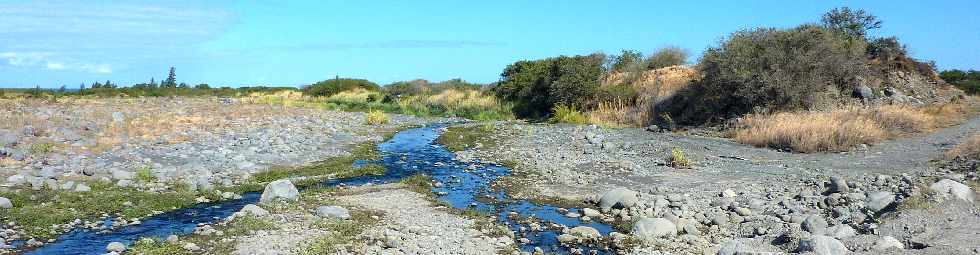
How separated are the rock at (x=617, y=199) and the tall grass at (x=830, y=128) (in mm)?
9503

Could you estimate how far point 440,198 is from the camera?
42.9 ft

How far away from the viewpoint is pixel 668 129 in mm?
28797

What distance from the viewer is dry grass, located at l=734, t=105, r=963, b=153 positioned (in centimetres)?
1903

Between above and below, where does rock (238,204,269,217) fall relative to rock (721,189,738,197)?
below

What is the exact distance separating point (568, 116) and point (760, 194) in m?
20.6

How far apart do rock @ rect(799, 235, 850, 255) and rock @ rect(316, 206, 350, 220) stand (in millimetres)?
6751

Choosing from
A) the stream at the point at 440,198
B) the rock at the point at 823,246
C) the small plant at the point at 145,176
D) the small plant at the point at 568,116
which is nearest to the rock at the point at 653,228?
the stream at the point at 440,198

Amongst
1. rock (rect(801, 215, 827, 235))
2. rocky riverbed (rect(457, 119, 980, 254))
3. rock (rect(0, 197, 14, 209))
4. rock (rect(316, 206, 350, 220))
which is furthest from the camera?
rock (rect(316, 206, 350, 220))

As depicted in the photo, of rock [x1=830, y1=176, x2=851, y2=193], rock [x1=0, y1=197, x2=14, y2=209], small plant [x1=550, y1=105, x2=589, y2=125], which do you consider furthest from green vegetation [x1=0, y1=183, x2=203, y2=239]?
small plant [x1=550, y1=105, x2=589, y2=125]

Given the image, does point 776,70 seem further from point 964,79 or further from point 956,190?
point 964,79

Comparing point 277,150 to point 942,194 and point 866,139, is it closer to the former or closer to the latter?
point 942,194

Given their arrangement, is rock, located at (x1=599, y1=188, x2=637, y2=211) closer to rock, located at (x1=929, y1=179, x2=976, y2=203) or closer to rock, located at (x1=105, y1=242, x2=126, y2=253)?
rock, located at (x1=929, y1=179, x2=976, y2=203)

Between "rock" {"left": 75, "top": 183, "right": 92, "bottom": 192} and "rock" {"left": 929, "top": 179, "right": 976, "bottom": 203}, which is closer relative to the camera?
"rock" {"left": 929, "top": 179, "right": 976, "bottom": 203}

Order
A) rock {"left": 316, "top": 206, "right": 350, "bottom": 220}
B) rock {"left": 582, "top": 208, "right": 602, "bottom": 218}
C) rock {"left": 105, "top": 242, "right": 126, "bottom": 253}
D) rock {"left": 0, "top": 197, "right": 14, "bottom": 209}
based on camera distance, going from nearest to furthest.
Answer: rock {"left": 105, "top": 242, "right": 126, "bottom": 253}
rock {"left": 0, "top": 197, "right": 14, "bottom": 209}
rock {"left": 316, "top": 206, "right": 350, "bottom": 220}
rock {"left": 582, "top": 208, "right": 602, "bottom": 218}
